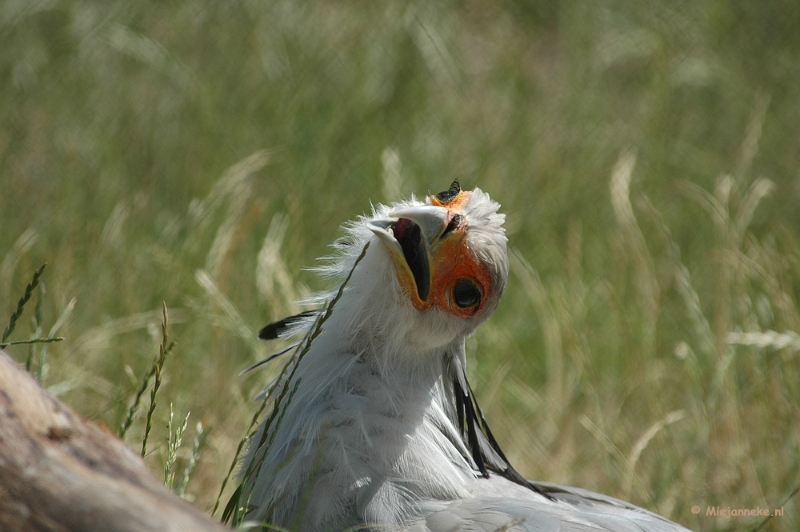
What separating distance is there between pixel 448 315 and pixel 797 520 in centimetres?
202

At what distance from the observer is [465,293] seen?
103 inches

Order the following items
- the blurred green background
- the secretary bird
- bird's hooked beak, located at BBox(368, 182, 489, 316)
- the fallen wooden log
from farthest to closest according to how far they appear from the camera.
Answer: the blurred green background < bird's hooked beak, located at BBox(368, 182, 489, 316) < the secretary bird < the fallen wooden log

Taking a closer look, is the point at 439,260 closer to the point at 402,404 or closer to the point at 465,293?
the point at 465,293

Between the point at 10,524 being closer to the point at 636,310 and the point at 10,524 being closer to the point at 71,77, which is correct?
the point at 636,310

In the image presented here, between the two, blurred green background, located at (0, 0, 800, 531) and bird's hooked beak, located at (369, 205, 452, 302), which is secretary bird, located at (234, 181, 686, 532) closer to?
bird's hooked beak, located at (369, 205, 452, 302)

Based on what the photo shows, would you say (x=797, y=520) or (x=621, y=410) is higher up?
(x=621, y=410)

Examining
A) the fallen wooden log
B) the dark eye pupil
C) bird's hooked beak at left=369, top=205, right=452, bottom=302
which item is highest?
bird's hooked beak at left=369, top=205, right=452, bottom=302

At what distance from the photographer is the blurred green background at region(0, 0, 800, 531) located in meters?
3.97

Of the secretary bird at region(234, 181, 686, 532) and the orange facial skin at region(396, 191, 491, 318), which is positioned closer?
the secretary bird at region(234, 181, 686, 532)

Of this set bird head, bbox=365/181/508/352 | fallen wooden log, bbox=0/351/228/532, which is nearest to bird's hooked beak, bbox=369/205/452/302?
bird head, bbox=365/181/508/352

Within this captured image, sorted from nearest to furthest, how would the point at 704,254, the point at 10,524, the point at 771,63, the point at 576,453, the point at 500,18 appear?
the point at 10,524, the point at 576,453, the point at 704,254, the point at 771,63, the point at 500,18

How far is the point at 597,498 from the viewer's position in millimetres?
3016

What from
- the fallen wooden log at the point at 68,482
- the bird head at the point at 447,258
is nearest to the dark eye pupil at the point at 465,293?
the bird head at the point at 447,258

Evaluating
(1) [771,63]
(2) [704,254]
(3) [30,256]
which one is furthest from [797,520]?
(1) [771,63]
